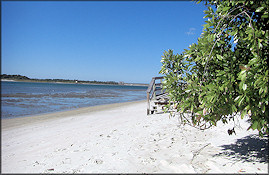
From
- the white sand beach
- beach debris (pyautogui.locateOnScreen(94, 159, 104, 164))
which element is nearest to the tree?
the white sand beach

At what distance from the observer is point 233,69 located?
7.36 feet

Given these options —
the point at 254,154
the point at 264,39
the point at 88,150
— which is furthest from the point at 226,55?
the point at 88,150

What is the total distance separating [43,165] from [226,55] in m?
3.53

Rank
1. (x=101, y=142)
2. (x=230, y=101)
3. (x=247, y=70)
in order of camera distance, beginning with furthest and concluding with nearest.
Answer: (x=101, y=142) → (x=230, y=101) → (x=247, y=70)

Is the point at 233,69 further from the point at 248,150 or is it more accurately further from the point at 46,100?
the point at 46,100

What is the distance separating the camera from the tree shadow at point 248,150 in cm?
300

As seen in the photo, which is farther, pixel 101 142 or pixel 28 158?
pixel 101 142

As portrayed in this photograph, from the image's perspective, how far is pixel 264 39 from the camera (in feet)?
6.54

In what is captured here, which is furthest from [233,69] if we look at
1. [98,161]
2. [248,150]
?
[98,161]

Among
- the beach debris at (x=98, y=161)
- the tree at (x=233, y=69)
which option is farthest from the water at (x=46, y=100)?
the tree at (x=233, y=69)

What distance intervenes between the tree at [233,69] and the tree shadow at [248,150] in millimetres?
932

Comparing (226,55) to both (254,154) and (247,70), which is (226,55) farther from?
(254,154)

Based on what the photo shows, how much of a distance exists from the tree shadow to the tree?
3.06 feet

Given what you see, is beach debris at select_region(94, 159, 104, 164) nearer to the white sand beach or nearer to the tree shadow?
the white sand beach
